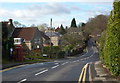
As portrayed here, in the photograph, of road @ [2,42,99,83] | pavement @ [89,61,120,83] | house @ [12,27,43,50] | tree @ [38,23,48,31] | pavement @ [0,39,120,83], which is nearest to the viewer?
pavement @ [89,61,120,83]

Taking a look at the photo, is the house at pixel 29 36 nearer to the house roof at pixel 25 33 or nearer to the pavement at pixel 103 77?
the house roof at pixel 25 33

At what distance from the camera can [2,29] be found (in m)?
32.8

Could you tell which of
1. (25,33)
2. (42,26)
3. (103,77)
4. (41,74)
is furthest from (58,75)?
(42,26)

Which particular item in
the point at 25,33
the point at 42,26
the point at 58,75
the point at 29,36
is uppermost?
the point at 42,26

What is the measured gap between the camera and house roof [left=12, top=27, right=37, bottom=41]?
73.6 meters

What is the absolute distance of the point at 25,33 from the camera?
246 ft

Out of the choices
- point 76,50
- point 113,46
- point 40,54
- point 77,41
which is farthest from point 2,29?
point 77,41

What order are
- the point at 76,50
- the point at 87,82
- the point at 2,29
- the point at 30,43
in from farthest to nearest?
the point at 76,50 → the point at 30,43 → the point at 2,29 → the point at 87,82

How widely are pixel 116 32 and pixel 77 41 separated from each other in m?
76.4

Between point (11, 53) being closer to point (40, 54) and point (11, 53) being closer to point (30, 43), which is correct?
point (40, 54)

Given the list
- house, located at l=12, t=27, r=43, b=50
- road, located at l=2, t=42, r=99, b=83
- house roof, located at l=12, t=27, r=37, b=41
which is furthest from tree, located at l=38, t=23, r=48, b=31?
road, located at l=2, t=42, r=99, b=83

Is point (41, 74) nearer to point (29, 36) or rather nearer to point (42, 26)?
point (29, 36)

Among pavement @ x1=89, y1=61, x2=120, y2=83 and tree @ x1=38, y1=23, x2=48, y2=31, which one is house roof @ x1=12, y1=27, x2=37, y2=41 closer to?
pavement @ x1=89, y1=61, x2=120, y2=83

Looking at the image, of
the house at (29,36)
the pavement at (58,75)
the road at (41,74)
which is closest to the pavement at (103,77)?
the pavement at (58,75)
